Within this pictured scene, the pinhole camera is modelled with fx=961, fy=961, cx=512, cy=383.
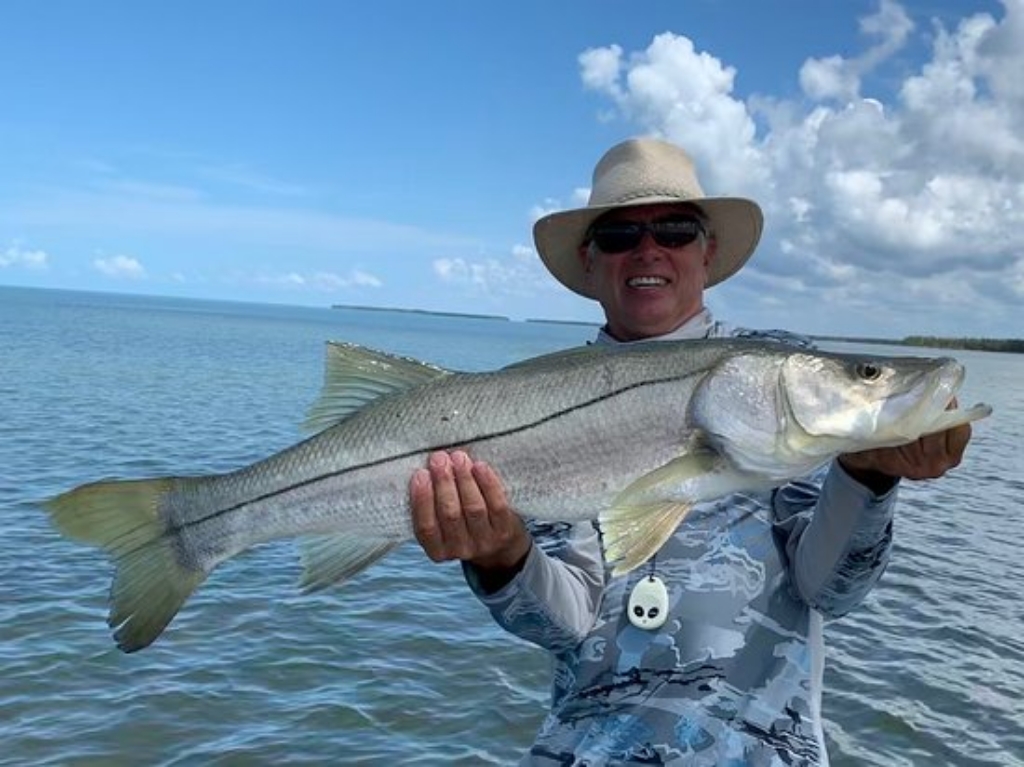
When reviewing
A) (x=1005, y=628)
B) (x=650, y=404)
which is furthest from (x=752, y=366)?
(x=1005, y=628)

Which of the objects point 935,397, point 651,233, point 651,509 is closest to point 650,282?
point 651,233

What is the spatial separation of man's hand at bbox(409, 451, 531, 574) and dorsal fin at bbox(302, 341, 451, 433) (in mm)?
414

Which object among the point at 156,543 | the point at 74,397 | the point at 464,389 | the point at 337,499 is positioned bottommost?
the point at 74,397

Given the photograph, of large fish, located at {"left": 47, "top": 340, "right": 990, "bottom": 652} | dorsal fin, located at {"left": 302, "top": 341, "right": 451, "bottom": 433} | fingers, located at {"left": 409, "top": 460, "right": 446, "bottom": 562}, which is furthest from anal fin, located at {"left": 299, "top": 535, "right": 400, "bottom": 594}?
dorsal fin, located at {"left": 302, "top": 341, "right": 451, "bottom": 433}

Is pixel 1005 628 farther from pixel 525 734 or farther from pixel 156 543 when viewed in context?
pixel 156 543

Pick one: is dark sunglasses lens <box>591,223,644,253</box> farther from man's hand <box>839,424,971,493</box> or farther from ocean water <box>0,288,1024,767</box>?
ocean water <box>0,288,1024,767</box>

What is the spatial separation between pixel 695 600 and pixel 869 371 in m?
1.07

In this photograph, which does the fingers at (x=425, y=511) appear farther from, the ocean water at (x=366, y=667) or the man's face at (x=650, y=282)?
the ocean water at (x=366, y=667)

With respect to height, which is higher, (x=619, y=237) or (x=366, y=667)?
(x=619, y=237)

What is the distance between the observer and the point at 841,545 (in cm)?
350

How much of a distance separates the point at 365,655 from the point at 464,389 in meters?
7.50

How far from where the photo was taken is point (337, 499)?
3.67m

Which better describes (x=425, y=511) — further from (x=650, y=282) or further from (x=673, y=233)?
(x=673, y=233)

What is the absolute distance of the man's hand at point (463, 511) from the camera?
3506mm
